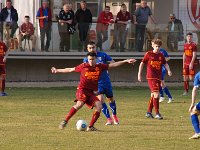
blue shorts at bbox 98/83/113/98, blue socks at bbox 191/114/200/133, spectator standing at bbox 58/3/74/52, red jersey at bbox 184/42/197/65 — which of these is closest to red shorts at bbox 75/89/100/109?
blue shorts at bbox 98/83/113/98

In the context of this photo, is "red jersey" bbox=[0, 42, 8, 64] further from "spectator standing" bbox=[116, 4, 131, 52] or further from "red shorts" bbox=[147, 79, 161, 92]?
"red shorts" bbox=[147, 79, 161, 92]

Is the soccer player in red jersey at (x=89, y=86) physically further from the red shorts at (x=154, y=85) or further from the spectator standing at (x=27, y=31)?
the spectator standing at (x=27, y=31)

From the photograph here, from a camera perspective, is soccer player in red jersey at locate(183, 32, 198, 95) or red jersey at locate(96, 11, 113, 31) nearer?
soccer player in red jersey at locate(183, 32, 198, 95)

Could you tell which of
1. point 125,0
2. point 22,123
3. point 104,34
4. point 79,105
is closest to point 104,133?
point 79,105

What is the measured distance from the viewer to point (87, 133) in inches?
695

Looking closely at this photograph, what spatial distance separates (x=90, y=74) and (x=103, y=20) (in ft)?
54.9

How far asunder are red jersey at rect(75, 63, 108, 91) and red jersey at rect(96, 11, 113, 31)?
16304 mm

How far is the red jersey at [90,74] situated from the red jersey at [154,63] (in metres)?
3.87

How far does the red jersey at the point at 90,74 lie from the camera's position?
1811 cm

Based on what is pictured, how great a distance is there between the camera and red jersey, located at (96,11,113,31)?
34562 millimetres

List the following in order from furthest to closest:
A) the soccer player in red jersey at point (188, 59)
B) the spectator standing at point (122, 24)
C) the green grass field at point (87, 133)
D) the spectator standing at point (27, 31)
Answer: the spectator standing at point (122, 24) → the spectator standing at point (27, 31) → the soccer player in red jersey at point (188, 59) → the green grass field at point (87, 133)

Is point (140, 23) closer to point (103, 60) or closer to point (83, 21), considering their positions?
point (83, 21)

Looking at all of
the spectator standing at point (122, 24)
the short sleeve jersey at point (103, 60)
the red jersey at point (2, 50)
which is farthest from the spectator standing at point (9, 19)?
the short sleeve jersey at point (103, 60)

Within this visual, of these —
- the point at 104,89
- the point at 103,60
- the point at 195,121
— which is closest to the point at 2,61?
the point at 104,89
